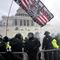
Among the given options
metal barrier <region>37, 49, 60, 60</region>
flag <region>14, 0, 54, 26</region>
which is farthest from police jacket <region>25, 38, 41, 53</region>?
flag <region>14, 0, 54, 26</region>

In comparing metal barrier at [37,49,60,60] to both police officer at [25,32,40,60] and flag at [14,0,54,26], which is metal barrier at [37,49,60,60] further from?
flag at [14,0,54,26]

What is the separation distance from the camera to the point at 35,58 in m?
13.0

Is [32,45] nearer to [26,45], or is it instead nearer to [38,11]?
[26,45]

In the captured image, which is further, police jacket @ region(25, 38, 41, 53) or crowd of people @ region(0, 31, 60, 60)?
police jacket @ region(25, 38, 41, 53)

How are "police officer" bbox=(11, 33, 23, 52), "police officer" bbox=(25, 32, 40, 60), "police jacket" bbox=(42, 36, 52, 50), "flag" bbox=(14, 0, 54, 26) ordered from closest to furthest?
"police officer" bbox=(11, 33, 23, 52) → "police officer" bbox=(25, 32, 40, 60) → "police jacket" bbox=(42, 36, 52, 50) → "flag" bbox=(14, 0, 54, 26)

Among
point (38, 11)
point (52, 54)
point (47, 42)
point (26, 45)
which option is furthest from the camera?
point (38, 11)

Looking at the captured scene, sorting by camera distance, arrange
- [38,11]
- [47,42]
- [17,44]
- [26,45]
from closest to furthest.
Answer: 1. [17,44]
2. [26,45]
3. [47,42]
4. [38,11]

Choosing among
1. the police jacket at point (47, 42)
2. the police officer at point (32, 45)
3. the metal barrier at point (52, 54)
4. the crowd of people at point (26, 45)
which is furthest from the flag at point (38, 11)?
the metal barrier at point (52, 54)

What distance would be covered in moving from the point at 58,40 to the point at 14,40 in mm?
1737

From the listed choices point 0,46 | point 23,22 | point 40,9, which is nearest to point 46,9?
point 40,9

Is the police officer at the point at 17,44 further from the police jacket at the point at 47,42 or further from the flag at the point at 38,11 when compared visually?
the flag at the point at 38,11

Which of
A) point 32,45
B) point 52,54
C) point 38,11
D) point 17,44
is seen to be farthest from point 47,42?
point 38,11

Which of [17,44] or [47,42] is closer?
[17,44]

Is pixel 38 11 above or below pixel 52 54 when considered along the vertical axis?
above
